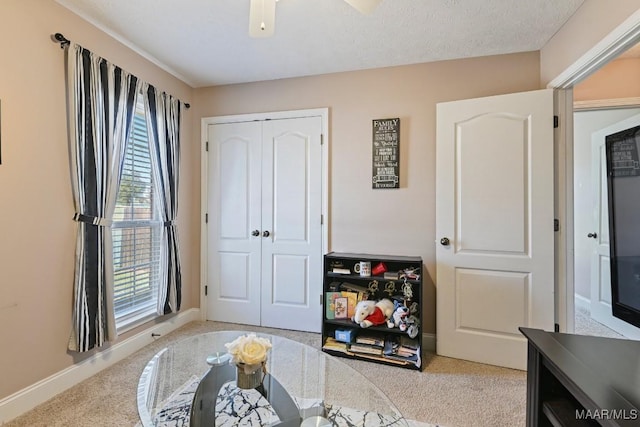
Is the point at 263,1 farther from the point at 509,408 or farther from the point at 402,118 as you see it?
the point at 509,408

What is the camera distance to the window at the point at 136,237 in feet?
8.00

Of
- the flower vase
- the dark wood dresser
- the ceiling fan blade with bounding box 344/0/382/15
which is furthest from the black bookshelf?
the ceiling fan blade with bounding box 344/0/382/15

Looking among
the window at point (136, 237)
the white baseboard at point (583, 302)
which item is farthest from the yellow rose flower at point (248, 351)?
the white baseboard at point (583, 302)

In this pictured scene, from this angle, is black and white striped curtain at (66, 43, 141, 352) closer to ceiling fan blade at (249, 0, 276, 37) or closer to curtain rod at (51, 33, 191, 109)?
curtain rod at (51, 33, 191, 109)

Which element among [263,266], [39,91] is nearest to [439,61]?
[263,266]

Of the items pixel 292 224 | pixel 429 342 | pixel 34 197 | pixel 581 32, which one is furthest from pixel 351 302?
pixel 581 32

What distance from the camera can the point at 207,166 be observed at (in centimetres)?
322

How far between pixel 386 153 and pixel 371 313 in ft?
4.54

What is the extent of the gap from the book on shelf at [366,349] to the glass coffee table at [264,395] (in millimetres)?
851

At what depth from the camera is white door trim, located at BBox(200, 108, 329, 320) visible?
2.90m

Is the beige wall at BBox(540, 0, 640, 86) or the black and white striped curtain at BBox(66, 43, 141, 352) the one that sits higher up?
the beige wall at BBox(540, 0, 640, 86)

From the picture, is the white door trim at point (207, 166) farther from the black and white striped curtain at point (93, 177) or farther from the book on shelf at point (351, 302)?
the black and white striped curtain at point (93, 177)

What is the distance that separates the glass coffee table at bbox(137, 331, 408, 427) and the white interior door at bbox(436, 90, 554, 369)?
1356 millimetres

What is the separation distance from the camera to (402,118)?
8.95 ft
